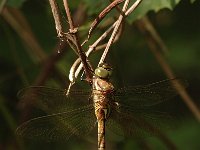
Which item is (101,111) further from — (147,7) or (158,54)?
→ (158,54)

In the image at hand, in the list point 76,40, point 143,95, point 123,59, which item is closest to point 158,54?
point 143,95

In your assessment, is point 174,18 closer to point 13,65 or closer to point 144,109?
point 13,65

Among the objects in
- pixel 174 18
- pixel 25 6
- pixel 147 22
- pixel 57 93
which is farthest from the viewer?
pixel 174 18

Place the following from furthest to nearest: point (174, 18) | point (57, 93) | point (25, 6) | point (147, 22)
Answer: point (174, 18), point (25, 6), point (147, 22), point (57, 93)

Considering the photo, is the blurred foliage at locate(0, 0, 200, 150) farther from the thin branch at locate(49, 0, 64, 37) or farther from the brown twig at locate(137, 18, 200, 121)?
the thin branch at locate(49, 0, 64, 37)

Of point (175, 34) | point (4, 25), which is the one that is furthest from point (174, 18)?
point (4, 25)

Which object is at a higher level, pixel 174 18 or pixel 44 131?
pixel 174 18

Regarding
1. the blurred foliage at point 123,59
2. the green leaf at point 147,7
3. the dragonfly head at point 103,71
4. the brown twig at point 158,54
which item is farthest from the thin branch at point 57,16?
the blurred foliage at point 123,59

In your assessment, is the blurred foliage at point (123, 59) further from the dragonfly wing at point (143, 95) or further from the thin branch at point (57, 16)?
the thin branch at point (57, 16)
